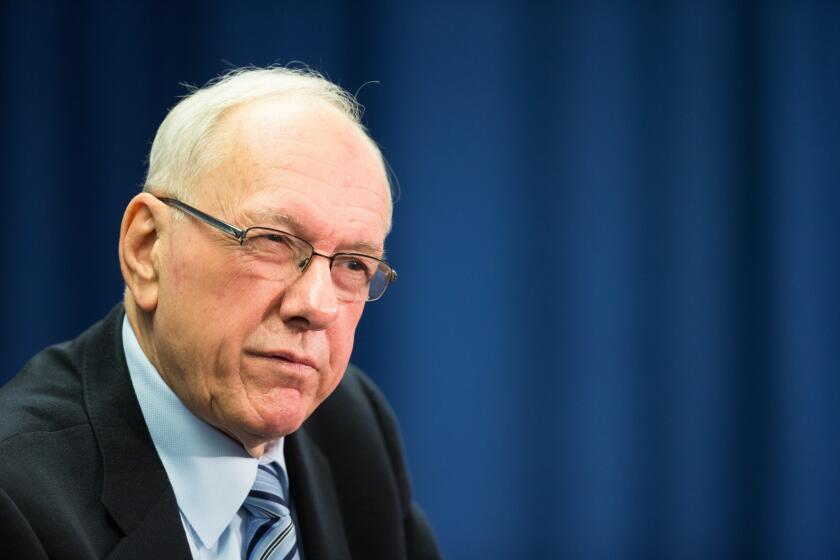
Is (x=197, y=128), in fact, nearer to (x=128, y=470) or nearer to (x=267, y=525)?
(x=128, y=470)

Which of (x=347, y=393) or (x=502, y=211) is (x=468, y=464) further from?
(x=347, y=393)

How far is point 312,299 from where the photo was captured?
1479 mm

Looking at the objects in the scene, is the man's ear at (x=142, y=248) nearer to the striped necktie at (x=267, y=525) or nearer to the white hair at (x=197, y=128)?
the white hair at (x=197, y=128)

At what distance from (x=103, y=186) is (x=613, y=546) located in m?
2.45

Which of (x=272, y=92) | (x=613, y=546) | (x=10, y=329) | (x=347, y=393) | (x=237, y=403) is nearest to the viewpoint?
(x=237, y=403)

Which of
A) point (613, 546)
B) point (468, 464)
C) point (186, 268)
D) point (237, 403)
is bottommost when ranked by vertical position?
point (613, 546)

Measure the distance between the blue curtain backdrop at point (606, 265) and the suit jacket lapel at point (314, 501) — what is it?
1.83 meters

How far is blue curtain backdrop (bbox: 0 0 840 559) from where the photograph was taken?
12.3 ft

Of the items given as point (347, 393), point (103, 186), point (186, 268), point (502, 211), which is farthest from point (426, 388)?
point (186, 268)

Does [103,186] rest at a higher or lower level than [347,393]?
higher

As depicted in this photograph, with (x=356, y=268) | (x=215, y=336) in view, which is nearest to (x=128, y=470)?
(x=215, y=336)

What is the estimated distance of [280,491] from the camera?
169cm

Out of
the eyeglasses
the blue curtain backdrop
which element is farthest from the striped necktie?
the blue curtain backdrop

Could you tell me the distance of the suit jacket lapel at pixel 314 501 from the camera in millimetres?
1750
